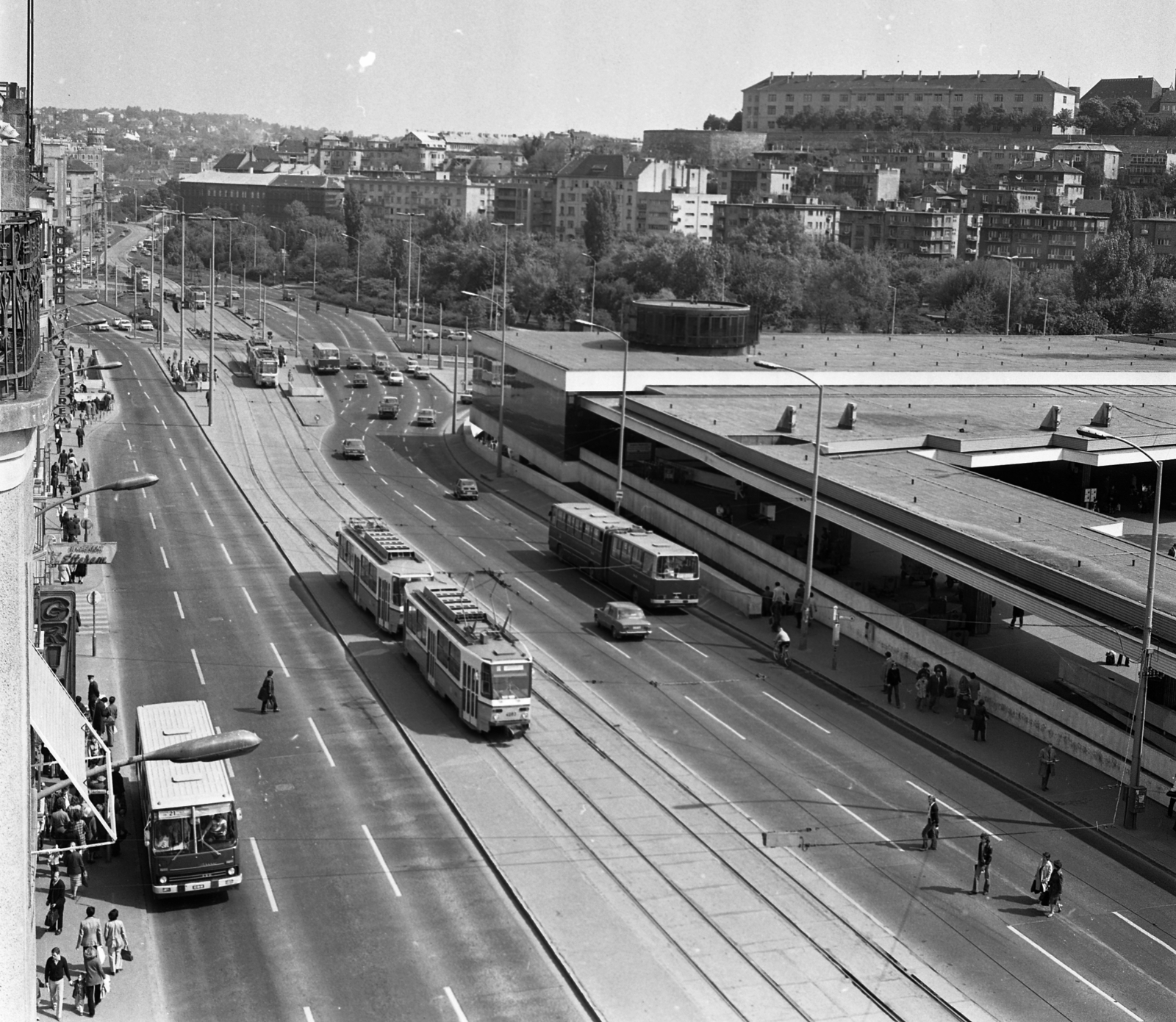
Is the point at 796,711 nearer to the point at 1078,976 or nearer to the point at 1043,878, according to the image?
the point at 1043,878

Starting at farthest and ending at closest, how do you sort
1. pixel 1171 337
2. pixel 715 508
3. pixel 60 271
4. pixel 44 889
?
pixel 1171 337 < pixel 715 508 < pixel 60 271 < pixel 44 889

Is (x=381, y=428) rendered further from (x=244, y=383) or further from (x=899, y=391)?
(x=899, y=391)

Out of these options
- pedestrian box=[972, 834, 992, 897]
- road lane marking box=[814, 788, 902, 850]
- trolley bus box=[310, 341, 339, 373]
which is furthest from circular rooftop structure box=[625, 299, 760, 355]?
pedestrian box=[972, 834, 992, 897]

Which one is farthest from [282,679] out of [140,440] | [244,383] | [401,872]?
[244,383]

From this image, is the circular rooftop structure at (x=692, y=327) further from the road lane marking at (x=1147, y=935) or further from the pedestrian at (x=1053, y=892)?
the road lane marking at (x=1147, y=935)

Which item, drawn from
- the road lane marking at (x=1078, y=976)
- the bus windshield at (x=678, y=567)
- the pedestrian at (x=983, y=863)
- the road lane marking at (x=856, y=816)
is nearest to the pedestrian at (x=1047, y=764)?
the road lane marking at (x=856, y=816)

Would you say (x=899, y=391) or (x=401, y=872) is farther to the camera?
(x=899, y=391)

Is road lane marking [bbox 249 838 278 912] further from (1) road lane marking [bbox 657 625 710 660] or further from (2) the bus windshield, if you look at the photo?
(2) the bus windshield
